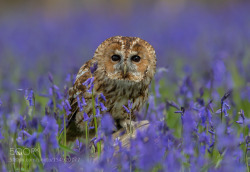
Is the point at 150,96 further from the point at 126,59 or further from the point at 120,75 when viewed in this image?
the point at 126,59

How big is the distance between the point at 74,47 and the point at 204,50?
4.69 meters

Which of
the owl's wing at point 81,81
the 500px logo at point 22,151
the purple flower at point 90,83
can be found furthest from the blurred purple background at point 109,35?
the purple flower at point 90,83

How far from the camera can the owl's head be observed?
169 inches

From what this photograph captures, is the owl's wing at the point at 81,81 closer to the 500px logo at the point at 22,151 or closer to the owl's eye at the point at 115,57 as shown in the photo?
the owl's eye at the point at 115,57

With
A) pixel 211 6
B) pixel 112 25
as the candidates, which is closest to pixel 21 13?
pixel 112 25

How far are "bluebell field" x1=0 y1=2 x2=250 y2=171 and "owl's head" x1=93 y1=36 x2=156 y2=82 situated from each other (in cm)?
24

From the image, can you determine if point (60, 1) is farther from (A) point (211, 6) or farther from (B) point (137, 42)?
(B) point (137, 42)

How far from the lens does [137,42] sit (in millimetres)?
4355

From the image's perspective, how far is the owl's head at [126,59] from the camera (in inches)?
169

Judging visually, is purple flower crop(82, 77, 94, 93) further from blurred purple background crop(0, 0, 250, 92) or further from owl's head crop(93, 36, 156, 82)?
blurred purple background crop(0, 0, 250, 92)

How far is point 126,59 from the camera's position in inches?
168

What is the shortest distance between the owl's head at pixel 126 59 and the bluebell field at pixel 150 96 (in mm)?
236

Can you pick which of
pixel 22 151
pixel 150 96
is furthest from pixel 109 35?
pixel 22 151

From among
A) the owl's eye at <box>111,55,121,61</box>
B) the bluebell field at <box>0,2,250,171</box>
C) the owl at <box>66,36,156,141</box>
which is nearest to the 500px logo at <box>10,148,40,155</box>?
the bluebell field at <box>0,2,250,171</box>
